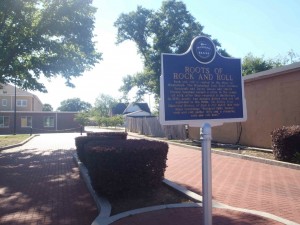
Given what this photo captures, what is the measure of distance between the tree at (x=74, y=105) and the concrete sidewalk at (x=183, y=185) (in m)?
116

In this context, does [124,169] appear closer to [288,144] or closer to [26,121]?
[288,144]

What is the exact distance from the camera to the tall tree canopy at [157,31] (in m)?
42.3

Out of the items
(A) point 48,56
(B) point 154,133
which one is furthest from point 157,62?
(A) point 48,56

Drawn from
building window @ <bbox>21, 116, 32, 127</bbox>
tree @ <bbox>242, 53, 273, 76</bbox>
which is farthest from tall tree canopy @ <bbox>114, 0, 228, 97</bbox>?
building window @ <bbox>21, 116, 32, 127</bbox>

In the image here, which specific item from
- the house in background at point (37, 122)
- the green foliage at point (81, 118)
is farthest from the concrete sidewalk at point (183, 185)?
the house in background at point (37, 122)

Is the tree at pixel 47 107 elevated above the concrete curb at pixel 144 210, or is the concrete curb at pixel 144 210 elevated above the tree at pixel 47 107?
the tree at pixel 47 107

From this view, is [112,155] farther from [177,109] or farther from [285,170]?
[285,170]

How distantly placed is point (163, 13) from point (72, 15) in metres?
21.2

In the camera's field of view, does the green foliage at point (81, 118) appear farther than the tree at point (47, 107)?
No

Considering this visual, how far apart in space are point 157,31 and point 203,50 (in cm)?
3875

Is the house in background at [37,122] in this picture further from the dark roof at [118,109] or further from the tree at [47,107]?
the tree at [47,107]

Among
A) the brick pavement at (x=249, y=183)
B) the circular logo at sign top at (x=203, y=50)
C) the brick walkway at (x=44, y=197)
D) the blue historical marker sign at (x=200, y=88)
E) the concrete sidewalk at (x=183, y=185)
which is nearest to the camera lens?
the blue historical marker sign at (x=200, y=88)

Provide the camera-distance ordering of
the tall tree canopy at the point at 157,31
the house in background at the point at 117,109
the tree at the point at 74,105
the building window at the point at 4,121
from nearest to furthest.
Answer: the tall tree canopy at the point at 157,31
the building window at the point at 4,121
the house in background at the point at 117,109
the tree at the point at 74,105

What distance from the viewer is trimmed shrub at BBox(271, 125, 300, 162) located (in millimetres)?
11867
